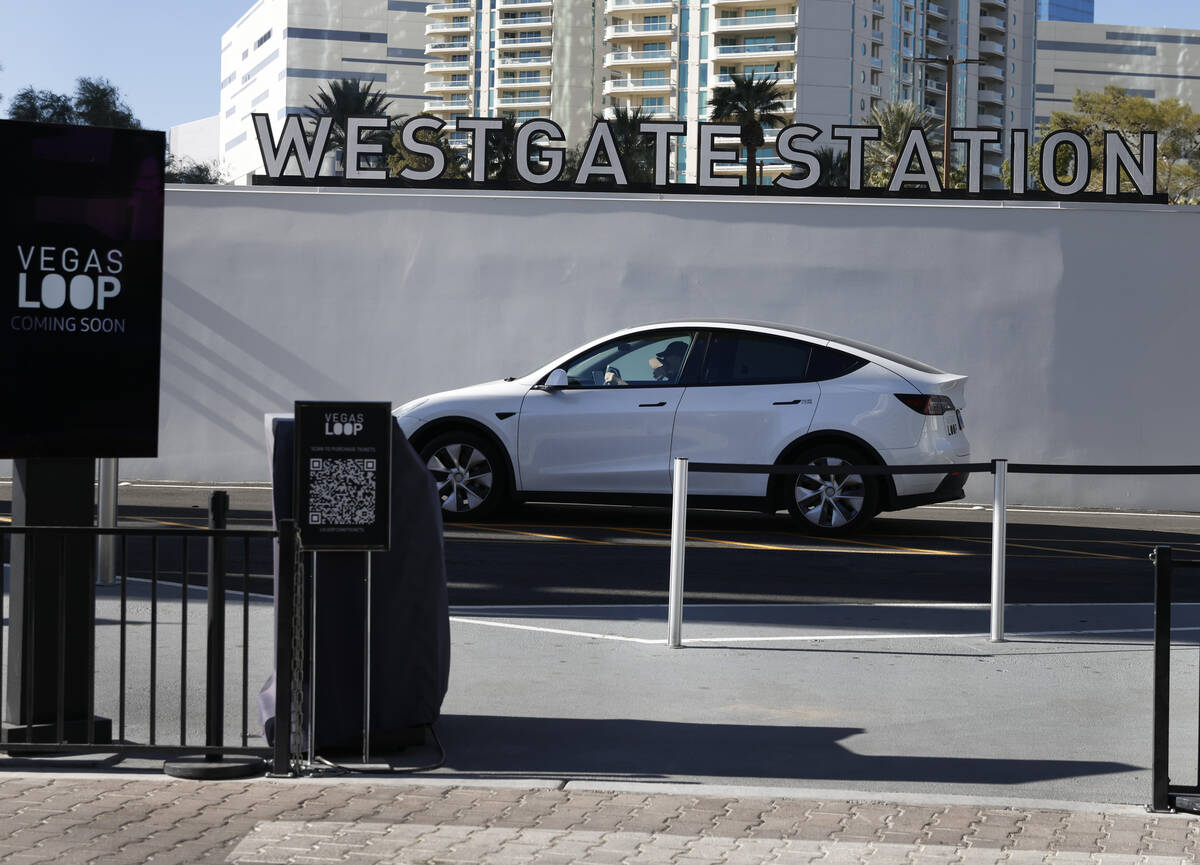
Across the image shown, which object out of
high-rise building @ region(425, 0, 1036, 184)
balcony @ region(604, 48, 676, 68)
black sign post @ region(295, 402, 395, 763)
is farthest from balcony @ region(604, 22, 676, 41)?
black sign post @ region(295, 402, 395, 763)

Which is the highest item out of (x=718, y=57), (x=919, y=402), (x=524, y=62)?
(x=524, y=62)

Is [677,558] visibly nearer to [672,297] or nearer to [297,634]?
[297,634]

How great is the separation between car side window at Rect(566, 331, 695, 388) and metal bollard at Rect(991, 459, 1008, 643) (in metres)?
4.84

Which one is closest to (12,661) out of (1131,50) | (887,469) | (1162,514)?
(887,469)

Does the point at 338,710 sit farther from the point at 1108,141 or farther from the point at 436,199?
the point at 1108,141

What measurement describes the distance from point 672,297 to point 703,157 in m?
3.07

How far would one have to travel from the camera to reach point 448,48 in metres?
138

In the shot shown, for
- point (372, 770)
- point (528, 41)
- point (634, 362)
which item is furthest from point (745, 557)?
point (528, 41)

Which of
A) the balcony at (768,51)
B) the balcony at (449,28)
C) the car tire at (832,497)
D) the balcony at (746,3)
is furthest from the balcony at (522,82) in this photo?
the car tire at (832,497)

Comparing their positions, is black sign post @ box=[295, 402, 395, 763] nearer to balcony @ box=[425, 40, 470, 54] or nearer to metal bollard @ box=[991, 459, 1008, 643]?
metal bollard @ box=[991, 459, 1008, 643]

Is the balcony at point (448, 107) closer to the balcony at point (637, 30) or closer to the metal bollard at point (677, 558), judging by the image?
the balcony at point (637, 30)

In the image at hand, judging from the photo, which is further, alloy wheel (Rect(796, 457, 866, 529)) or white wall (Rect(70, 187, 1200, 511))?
white wall (Rect(70, 187, 1200, 511))

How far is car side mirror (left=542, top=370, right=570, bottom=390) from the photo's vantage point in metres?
13.0

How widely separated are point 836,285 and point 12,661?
511 inches
